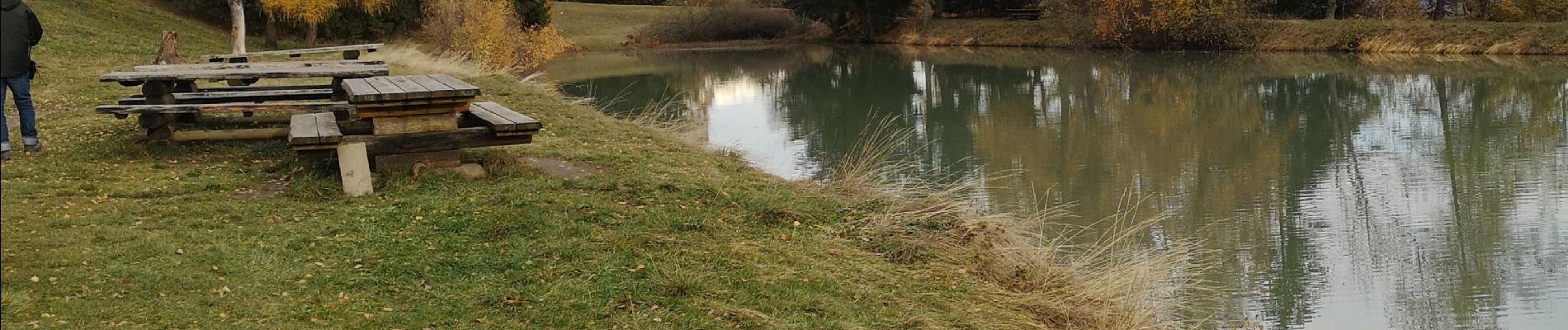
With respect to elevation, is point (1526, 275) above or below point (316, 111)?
below

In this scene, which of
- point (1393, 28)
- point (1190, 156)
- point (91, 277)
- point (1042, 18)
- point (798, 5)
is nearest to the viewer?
point (91, 277)

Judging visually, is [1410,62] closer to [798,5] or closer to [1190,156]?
[1190,156]

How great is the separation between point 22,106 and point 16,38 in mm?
992

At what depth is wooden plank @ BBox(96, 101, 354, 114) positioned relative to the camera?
27.8 ft

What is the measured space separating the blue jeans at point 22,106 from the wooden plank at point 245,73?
1.54ft

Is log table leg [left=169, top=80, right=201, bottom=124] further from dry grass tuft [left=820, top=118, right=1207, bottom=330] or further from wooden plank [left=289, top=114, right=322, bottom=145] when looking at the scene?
dry grass tuft [left=820, top=118, right=1207, bottom=330]

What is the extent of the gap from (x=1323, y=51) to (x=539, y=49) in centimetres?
2066

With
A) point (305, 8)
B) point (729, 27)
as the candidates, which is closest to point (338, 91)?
point (305, 8)

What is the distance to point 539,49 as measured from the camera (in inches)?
1223

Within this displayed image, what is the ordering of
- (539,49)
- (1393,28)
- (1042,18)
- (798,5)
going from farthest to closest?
(798,5), (1042,18), (1393,28), (539,49)

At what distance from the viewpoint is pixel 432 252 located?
244 inches

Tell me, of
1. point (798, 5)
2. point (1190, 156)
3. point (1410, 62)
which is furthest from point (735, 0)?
point (1190, 156)

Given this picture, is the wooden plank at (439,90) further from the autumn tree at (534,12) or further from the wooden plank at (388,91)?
the autumn tree at (534,12)

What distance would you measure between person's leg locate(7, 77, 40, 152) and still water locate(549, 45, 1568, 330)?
6134 millimetres
